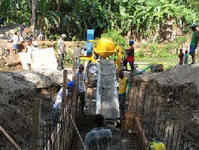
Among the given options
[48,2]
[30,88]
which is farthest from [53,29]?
[30,88]

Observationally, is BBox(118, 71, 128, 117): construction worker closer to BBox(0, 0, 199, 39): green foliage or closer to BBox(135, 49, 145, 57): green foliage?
BBox(135, 49, 145, 57): green foliage

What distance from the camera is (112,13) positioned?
2283cm

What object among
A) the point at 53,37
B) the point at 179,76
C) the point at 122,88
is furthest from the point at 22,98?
the point at 53,37

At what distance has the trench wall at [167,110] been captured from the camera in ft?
21.0

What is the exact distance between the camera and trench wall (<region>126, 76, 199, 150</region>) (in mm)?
6402

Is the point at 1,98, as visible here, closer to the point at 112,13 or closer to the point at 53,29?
the point at 53,29

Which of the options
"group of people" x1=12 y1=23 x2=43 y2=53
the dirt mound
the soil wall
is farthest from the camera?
"group of people" x1=12 y1=23 x2=43 y2=53

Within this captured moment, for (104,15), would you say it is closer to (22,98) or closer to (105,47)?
(105,47)

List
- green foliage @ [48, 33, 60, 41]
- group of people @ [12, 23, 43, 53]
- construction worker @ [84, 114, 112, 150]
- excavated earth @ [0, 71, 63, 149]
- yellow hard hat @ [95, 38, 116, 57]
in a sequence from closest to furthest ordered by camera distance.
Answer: construction worker @ [84, 114, 112, 150], excavated earth @ [0, 71, 63, 149], yellow hard hat @ [95, 38, 116, 57], group of people @ [12, 23, 43, 53], green foliage @ [48, 33, 60, 41]

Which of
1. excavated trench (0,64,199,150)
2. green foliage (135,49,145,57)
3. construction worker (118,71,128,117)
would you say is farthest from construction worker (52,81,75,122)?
green foliage (135,49,145,57)

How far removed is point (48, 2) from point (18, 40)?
5.55 m

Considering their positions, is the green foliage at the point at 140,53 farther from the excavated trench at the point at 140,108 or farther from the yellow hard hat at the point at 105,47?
the yellow hard hat at the point at 105,47

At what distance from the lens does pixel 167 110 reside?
8125 millimetres

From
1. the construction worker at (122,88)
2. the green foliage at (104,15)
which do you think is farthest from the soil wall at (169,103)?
the green foliage at (104,15)
